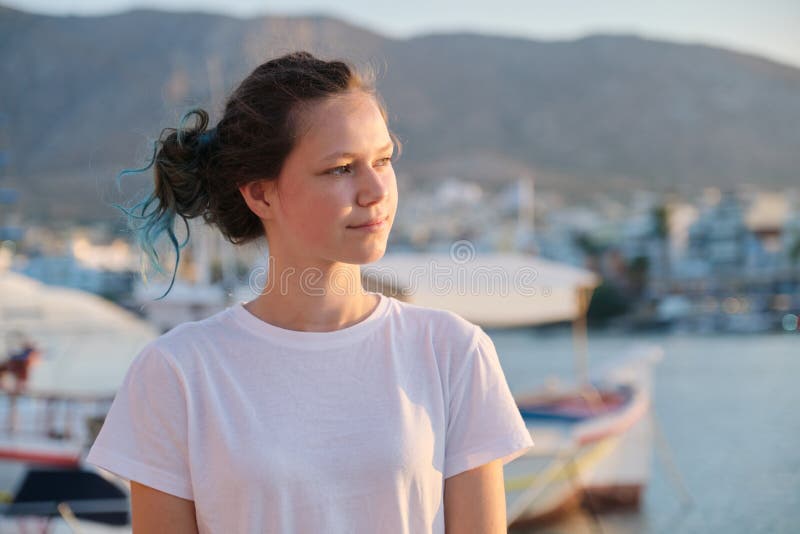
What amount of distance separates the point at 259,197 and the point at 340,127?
0.13m

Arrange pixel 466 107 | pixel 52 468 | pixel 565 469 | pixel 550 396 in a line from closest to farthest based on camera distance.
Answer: pixel 52 468, pixel 565 469, pixel 550 396, pixel 466 107

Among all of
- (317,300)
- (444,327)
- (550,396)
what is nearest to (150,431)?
(317,300)

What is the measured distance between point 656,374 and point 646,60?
30.8m

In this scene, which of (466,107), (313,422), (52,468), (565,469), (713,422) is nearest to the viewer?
(313,422)

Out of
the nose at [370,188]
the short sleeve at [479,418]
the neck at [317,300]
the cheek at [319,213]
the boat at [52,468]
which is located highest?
the nose at [370,188]

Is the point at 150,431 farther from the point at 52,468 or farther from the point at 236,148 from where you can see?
the point at 52,468

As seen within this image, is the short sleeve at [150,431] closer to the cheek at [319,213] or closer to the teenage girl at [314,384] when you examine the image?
the teenage girl at [314,384]

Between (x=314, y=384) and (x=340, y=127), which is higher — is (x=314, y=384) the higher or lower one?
the lower one

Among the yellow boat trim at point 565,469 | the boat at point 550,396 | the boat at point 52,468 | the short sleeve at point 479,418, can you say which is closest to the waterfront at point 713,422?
the boat at point 550,396

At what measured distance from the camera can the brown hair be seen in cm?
94


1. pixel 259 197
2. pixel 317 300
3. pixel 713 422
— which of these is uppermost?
pixel 259 197

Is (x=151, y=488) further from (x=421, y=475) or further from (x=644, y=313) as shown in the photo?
(x=644, y=313)

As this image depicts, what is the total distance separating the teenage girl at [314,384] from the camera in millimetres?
867

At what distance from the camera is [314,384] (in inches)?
35.5
